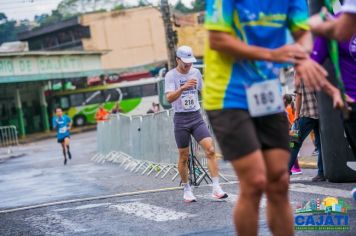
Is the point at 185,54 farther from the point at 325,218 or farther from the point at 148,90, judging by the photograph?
the point at 148,90

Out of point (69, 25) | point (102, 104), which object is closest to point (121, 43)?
point (69, 25)

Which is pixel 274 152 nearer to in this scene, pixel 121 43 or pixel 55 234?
pixel 55 234

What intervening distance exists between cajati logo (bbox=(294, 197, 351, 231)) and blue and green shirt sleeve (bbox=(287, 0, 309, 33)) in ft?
7.05

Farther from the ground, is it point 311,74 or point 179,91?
point 311,74

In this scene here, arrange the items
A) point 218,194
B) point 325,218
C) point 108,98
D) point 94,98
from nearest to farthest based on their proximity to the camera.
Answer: point 325,218 < point 218,194 < point 108,98 < point 94,98

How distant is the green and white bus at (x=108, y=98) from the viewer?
46.2m

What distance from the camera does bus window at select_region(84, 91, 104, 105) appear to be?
46.8m

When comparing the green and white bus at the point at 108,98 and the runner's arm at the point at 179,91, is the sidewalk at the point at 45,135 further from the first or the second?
the runner's arm at the point at 179,91

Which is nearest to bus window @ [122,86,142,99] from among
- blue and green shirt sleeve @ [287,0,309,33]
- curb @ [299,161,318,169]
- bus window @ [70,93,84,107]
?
bus window @ [70,93,84,107]

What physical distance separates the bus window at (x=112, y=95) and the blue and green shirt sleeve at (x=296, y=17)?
141ft

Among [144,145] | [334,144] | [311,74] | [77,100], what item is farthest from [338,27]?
[77,100]

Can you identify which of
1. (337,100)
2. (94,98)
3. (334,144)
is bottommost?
(334,144)

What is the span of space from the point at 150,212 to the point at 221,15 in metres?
4.13

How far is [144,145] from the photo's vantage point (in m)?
14.5
